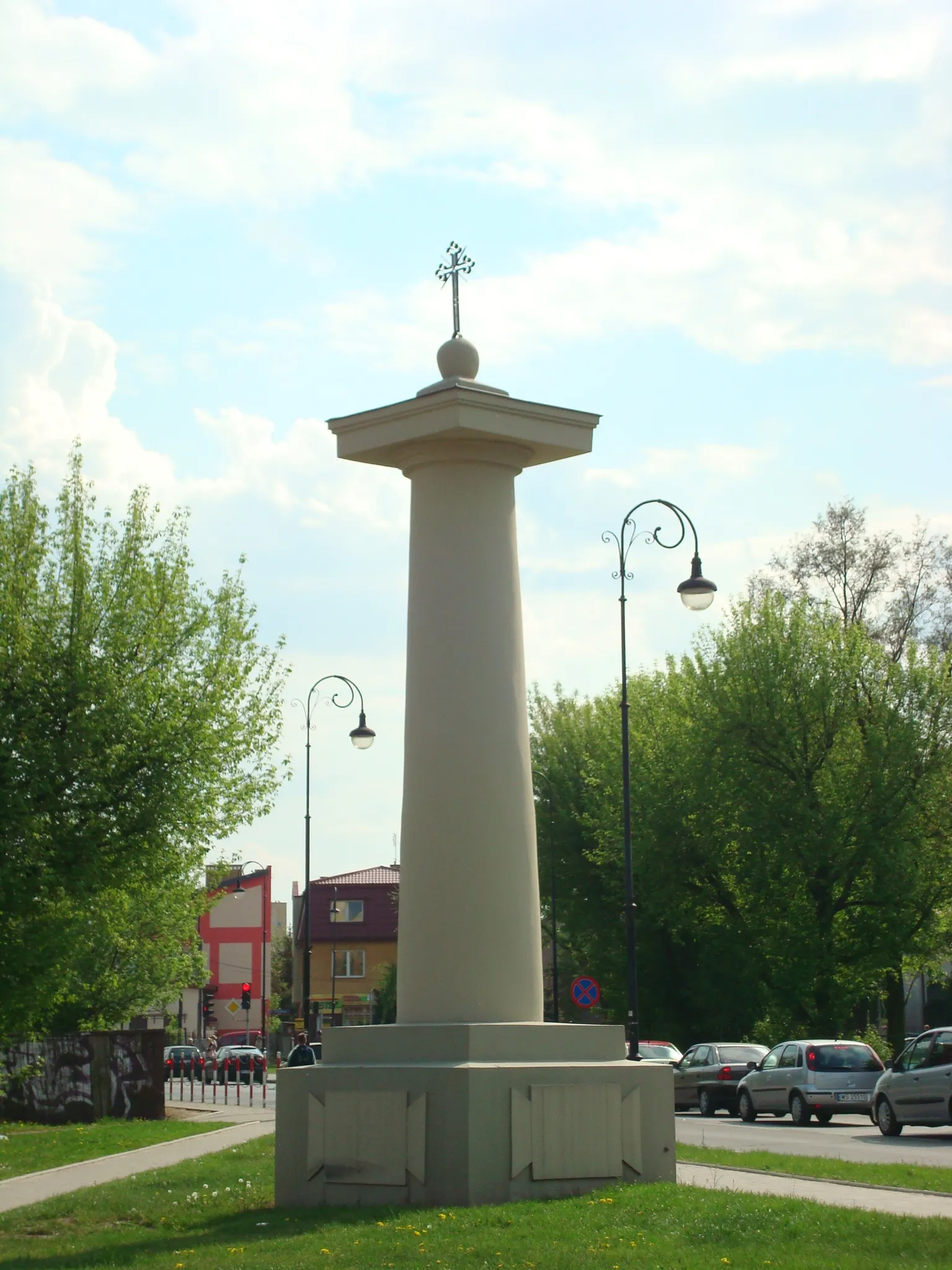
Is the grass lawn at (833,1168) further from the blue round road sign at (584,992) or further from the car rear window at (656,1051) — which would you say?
the car rear window at (656,1051)

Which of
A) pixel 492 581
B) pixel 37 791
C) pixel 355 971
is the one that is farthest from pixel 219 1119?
pixel 355 971

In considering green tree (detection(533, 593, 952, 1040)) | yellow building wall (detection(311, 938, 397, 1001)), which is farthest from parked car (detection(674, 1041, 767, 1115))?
yellow building wall (detection(311, 938, 397, 1001))

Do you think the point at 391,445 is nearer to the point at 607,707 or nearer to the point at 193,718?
the point at 193,718

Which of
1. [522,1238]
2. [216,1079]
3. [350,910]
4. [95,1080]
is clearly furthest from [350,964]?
[522,1238]

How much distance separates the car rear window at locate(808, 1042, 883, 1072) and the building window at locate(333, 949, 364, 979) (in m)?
59.1

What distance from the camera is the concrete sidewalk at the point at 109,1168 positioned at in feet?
55.1

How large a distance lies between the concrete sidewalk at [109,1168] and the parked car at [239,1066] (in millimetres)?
22292

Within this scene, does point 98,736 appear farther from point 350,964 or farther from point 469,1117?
point 350,964

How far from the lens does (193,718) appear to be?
75.2 feet

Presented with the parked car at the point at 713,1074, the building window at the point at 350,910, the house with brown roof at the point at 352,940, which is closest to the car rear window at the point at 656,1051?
the parked car at the point at 713,1074

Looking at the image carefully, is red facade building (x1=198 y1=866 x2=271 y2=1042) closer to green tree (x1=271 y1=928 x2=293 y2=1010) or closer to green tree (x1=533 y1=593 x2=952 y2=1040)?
green tree (x1=271 y1=928 x2=293 y2=1010)

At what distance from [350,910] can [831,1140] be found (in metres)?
64.4

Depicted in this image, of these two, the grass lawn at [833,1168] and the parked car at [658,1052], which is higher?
the grass lawn at [833,1168]

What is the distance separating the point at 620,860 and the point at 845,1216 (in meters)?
32.1
